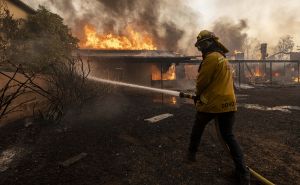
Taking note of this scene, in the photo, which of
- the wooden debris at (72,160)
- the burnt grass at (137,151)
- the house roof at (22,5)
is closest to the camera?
the burnt grass at (137,151)

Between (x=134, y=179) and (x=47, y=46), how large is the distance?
835 centimetres

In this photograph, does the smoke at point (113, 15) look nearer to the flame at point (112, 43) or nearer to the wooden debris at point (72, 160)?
the flame at point (112, 43)

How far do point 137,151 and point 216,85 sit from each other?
7.38ft

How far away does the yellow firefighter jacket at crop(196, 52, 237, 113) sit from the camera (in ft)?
13.5

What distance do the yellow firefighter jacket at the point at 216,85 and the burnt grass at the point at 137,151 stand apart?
113 cm

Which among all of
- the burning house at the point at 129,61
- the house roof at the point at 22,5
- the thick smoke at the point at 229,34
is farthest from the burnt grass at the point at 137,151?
the thick smoke at the point at 229,34

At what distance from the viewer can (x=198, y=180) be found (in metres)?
4.11

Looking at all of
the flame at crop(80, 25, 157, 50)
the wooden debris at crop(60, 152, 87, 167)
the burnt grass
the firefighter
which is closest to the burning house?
the flame at crop(80, 25, 157, 50)

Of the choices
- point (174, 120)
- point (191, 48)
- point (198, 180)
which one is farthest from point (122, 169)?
point (191, 48)

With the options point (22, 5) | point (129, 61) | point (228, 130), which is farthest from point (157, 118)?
point (129, 61)

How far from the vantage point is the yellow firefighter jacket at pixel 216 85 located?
13.5ft

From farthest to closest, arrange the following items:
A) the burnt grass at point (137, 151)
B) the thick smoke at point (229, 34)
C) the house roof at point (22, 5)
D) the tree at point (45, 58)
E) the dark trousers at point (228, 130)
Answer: the thick smoke at point (229, 34), the house roof at point (22, 5), the tree at point (45, 58), the burnt grass at point (137, 151), the dark trousers at point (228, 130)

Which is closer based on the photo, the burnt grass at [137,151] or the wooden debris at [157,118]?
the burnt grass at [137,151]

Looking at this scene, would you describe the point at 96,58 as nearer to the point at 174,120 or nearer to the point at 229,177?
the point at 174,120
